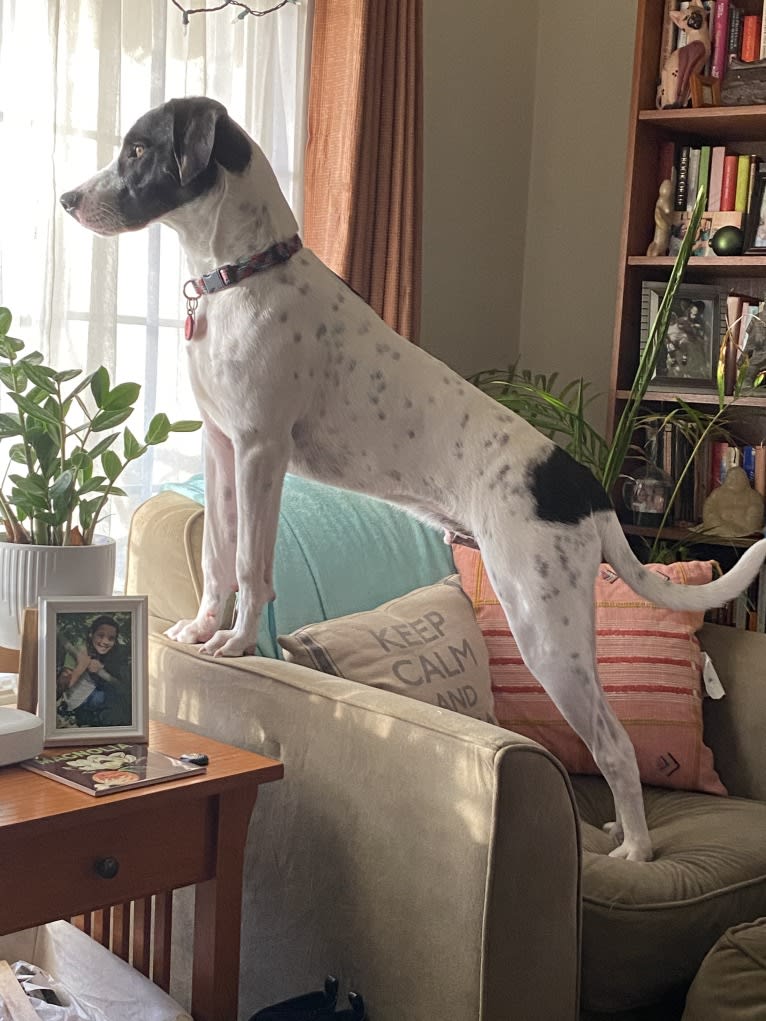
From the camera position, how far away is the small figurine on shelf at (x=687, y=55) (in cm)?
299

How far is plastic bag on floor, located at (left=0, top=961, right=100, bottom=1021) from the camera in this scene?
59.7 inches

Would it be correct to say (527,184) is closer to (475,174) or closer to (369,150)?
(475,174)

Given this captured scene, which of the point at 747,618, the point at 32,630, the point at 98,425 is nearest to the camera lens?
the point at 32,630

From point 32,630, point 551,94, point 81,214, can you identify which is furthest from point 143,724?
point 551,94

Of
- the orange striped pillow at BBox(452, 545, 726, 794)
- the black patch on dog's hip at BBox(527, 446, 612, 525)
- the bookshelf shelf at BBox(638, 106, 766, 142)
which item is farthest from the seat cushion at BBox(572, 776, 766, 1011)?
the bookshelf shelf at BBox(638, 106, 766, 142)

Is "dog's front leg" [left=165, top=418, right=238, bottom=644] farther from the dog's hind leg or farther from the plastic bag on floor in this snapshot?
the plastic bag on floor

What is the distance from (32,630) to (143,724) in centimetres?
19

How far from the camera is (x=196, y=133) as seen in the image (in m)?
1.44

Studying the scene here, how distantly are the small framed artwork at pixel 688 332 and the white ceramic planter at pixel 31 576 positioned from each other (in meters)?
1.96

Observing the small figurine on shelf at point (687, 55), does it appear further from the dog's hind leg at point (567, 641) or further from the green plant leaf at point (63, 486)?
the green plant leaf at point (63, 486)

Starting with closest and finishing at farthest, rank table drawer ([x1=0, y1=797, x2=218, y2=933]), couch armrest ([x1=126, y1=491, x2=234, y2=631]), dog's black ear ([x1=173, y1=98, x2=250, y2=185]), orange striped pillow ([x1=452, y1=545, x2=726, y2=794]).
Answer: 1. table drawer ([x1=0, y1=797, x2=218, y2=933])
2. dog's black ear ([x1=173, y1=98, x2=250, y2=185])
3. couch armrest ([x1=126, y1=491, x2=234, y2=631])
4. orange striped pillow ([x1=452, y1=545, x2=726, y2=794])

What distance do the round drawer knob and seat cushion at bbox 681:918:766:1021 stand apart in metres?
0.75

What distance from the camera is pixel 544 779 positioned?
4.49 ft

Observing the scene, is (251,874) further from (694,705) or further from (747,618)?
(747,618)
